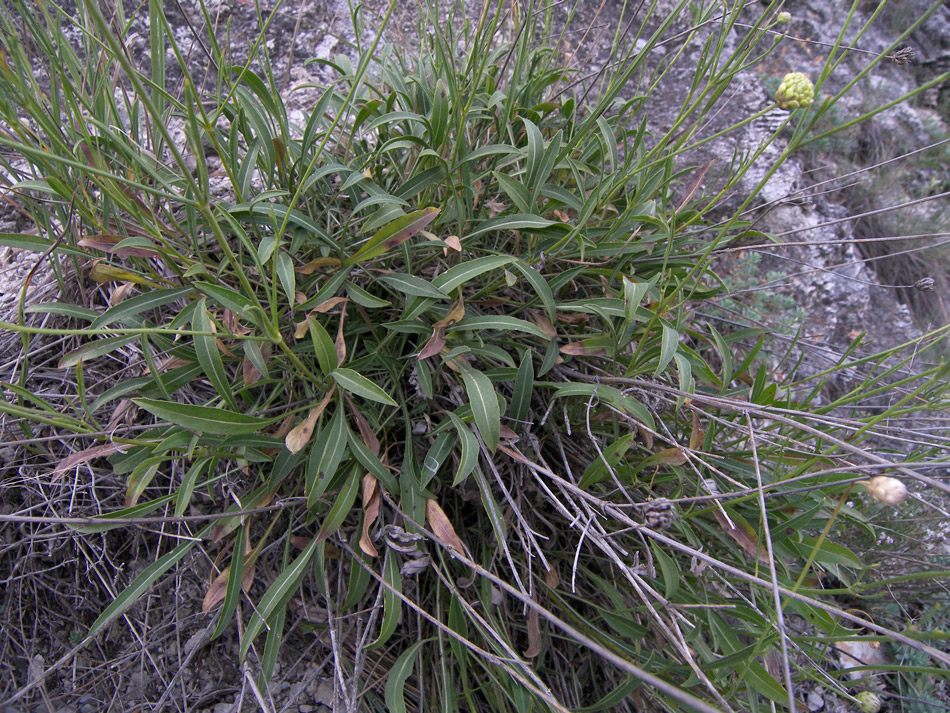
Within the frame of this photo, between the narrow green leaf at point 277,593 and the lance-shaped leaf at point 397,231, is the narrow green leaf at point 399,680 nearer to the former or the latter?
the narrow green leaf at point 277,593

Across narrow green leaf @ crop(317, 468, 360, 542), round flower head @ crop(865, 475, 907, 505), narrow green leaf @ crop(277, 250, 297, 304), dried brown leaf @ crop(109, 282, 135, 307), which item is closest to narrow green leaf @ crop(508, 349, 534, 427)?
narrow green leaf @ crop(317, 468, 360, 542)

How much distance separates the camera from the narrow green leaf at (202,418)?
0.84m

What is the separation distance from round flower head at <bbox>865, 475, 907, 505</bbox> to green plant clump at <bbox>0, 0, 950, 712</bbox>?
0.91ft

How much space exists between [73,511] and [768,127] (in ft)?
8.24

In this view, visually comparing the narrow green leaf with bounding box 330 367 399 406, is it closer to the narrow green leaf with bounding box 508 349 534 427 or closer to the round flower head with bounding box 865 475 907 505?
the narrow green leaf with bounding box 508 349 534 427

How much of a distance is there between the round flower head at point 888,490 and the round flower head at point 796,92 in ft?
1.94

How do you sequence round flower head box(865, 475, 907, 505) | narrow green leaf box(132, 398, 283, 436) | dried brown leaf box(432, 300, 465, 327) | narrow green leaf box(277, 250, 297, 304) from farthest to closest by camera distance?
1. dried brown leaf box(432, 300, 465, 327)
2. narrow green leaf box(277, 250, 297, 304)
3. narrow green leaf box(132, 398, 283, 436)
4. round flower head box(865, 475, 907, 505)

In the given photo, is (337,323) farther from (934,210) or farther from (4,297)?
(934,210)

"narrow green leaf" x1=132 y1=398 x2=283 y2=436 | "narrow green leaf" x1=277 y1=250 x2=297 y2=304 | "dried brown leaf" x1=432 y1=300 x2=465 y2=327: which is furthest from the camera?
"dried brown leaf" x1=432 y1=300 x2=465 y2=327

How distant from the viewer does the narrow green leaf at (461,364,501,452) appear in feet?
3.03

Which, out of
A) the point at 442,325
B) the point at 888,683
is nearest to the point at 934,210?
the point at 888,683

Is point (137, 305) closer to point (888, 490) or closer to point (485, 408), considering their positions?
point (485, 408)

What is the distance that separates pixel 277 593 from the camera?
3.14ft

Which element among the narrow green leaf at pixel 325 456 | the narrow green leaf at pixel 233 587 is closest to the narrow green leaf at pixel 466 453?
the narrow green leaf at pixel 325 456
